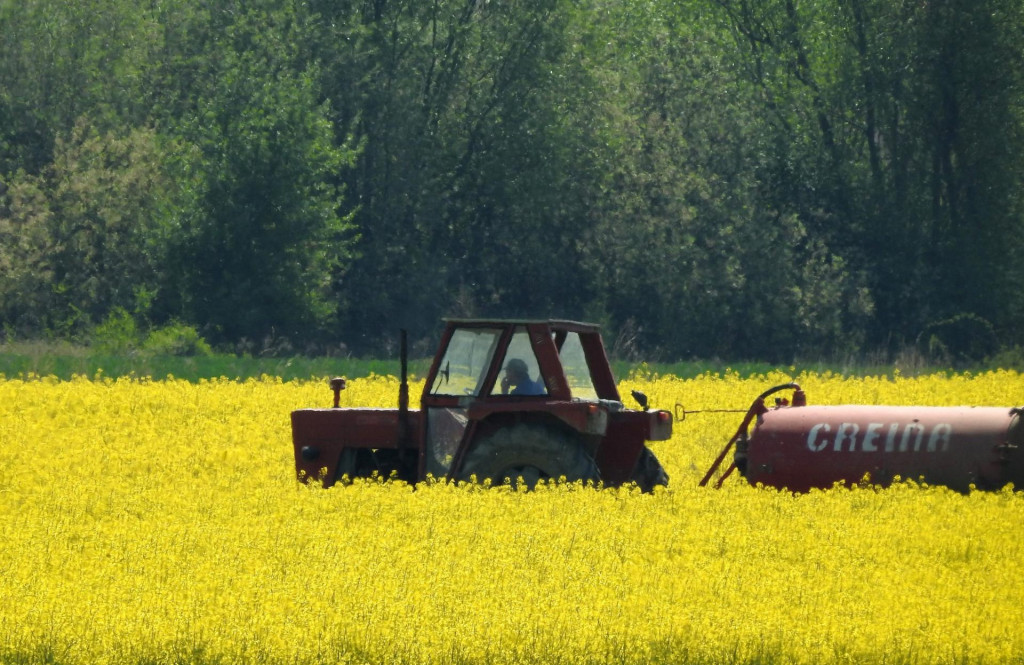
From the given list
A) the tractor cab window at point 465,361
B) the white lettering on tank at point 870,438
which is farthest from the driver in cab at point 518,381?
the white lettering on tank at point 870,438

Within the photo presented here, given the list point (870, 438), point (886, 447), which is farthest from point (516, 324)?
point (886, 447)

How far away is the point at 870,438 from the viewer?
543 inches

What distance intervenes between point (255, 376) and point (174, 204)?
52.9 ft

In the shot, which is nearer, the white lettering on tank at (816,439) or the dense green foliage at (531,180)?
the white lettering on tank at (816,439)

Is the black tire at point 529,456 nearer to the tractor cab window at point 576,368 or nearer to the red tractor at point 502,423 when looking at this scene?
the red tractor at point 502,423

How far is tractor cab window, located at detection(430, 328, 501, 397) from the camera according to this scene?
12.7 metres

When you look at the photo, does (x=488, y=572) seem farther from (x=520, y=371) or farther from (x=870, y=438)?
(x=870, y=438)

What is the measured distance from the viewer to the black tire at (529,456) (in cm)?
1232

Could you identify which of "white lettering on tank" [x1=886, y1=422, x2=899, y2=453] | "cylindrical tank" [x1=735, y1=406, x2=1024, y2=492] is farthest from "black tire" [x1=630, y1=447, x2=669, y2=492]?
"white lettering on tank" [x1=886, y1=422, x2=899, y2=453]

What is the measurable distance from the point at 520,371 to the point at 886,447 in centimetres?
350

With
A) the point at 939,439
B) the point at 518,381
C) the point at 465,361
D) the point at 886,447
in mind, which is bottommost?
the point at 886,447

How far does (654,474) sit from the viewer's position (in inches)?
537

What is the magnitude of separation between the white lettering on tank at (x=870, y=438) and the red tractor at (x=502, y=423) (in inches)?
71.0

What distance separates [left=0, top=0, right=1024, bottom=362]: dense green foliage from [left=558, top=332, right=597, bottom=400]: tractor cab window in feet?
95.2
